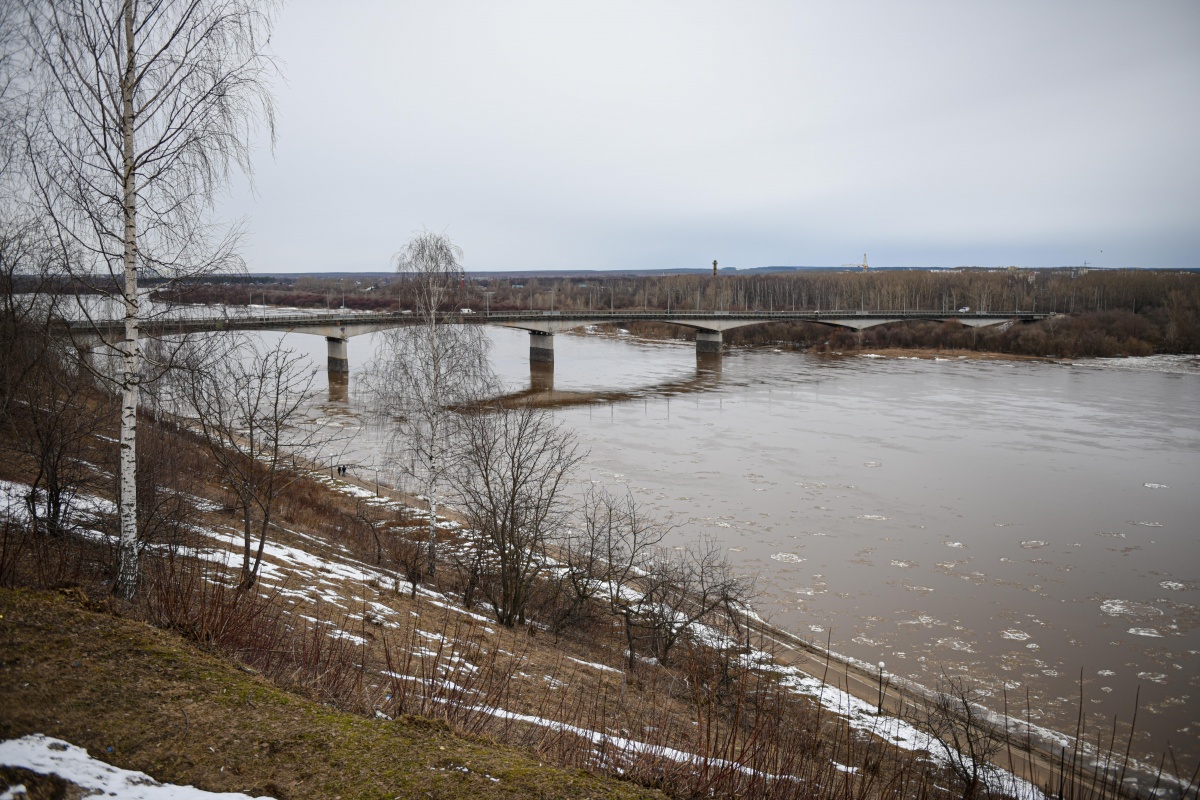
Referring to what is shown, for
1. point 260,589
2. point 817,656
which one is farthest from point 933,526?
point 260,589

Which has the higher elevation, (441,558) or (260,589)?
(260,589)

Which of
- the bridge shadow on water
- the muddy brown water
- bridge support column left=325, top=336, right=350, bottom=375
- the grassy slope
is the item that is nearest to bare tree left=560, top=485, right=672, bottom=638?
the muddy brown water

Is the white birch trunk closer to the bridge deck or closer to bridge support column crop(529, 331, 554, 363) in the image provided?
the bridge deck

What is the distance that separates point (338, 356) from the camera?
56.9 m

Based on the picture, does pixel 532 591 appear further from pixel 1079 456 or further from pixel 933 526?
pixel 1079 456

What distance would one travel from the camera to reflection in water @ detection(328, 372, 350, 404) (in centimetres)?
4456

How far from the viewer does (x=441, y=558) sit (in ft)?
57.5

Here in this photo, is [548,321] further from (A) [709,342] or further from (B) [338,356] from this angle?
(A) [709,342]

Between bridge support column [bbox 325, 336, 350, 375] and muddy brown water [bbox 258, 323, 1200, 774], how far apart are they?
14.1 meters

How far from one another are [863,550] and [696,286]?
434ft

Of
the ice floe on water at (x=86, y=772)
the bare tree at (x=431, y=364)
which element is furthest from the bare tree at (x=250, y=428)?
the ice floe on water at (x=86, y=772)

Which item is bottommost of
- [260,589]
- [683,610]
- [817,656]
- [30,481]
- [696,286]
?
[817,656]

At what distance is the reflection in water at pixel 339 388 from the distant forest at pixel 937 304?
7.29 meters

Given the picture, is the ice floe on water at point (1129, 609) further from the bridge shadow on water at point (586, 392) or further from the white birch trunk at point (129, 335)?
the bridge shadow on water at point (586, 392)
